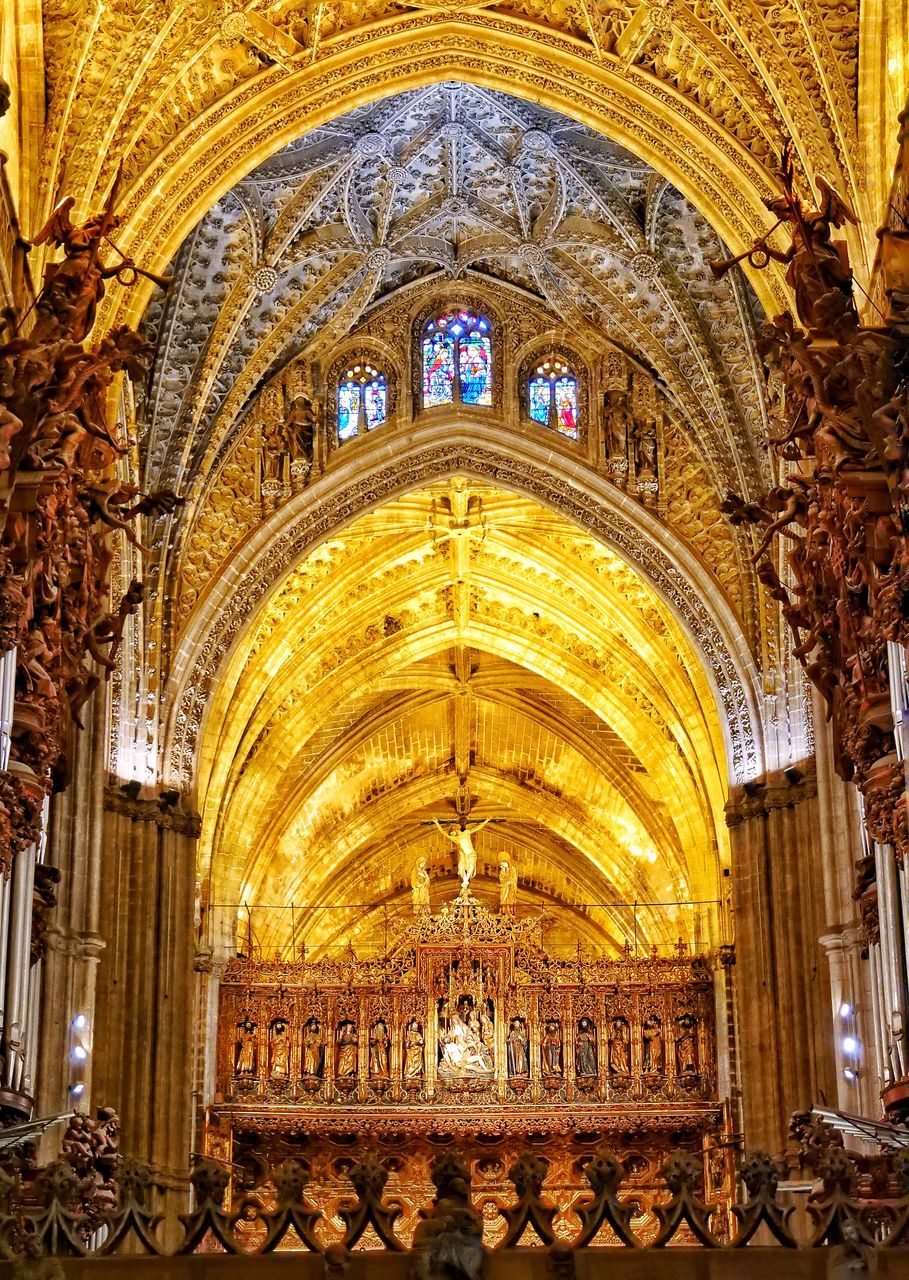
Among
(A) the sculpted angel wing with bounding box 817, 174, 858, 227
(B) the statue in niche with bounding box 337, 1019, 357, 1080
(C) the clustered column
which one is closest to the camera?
(C) the clustered column

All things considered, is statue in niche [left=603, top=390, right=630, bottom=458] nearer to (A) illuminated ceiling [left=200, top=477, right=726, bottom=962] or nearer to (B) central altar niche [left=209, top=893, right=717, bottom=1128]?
(A) illuminated ceiling [left=200, top=477, right=726, bottom=962]

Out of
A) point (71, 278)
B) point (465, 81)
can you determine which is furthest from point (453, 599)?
point (71, 278)

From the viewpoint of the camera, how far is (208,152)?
23406mm

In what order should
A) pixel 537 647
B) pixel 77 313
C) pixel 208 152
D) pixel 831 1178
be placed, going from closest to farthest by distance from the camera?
1. pixel 831 1178
2. pixel 77 313
3. pixel 208 152
4. pixel 537 647

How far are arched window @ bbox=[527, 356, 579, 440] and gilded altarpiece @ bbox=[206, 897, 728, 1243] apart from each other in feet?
22.0

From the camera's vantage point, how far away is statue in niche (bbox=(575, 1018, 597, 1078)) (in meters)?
29.4

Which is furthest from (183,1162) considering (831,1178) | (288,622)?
(831,1178)

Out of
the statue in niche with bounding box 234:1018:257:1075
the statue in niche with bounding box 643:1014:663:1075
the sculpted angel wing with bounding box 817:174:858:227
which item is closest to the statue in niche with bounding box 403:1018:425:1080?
the statue in niche with bounding box 234:1018:257:1075

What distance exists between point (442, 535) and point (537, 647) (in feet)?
9.47

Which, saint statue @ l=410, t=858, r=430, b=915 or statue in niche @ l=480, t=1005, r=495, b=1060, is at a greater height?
saint statue @ l=410, t=858, r=430, b=915

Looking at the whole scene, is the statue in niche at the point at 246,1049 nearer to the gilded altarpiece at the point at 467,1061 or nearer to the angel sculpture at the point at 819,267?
the gilded altarpiece at the point at 467,1061

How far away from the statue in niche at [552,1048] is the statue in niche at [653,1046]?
1.16 m

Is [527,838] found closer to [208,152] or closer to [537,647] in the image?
[537,647]

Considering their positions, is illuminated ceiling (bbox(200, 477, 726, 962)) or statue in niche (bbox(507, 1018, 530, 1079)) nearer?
statue in niche (bbox(507, 1018, 530, 1079))
